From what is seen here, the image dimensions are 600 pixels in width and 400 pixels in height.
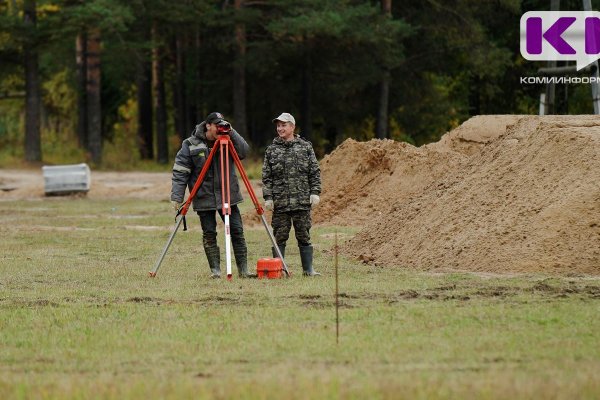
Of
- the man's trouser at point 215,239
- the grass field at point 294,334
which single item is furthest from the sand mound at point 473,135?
the man's trouser at point 215,239

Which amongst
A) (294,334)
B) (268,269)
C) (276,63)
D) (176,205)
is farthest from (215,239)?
(276,63)

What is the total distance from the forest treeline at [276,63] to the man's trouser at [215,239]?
99.7 feet

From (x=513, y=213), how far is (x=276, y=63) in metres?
35.2

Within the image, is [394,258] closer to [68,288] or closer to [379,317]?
[68,288]

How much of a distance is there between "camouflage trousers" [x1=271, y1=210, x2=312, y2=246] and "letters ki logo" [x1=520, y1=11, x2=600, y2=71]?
1502 centimetres

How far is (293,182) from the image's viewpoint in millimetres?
15875

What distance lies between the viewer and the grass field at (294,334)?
8.38 meters

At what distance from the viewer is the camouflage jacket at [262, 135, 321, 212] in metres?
15.9

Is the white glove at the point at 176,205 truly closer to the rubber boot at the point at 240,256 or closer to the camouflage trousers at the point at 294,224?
the rubber boot at the point at 240,256

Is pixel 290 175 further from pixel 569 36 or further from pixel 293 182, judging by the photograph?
pixel 569 36

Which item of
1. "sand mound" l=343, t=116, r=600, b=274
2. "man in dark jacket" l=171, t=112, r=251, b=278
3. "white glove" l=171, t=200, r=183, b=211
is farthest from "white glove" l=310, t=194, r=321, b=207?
"sand mound" l=343, t=116, r=600, b=274

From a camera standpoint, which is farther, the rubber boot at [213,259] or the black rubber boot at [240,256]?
the black rubber boot at [240,256]

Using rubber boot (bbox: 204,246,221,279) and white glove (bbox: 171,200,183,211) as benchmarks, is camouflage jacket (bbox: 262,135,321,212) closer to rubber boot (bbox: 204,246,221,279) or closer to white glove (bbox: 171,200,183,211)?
rubber boot (bbox: 204,246,221,279)

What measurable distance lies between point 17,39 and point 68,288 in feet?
121
